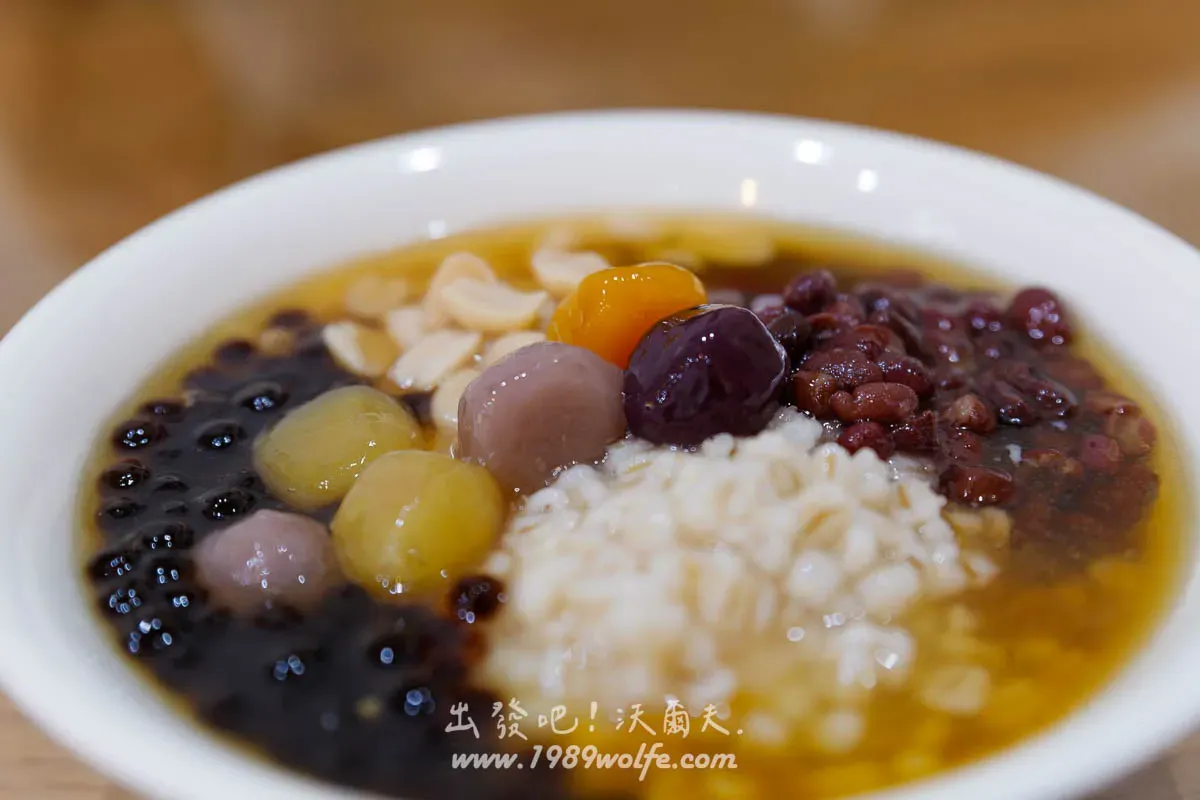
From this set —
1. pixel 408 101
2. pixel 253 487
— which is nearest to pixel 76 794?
pixel 253 487

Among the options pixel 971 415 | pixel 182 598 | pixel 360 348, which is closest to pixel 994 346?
pixel 971 415

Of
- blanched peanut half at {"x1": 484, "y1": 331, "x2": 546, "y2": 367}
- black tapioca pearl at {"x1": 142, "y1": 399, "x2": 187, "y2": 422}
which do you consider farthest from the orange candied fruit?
black tapioca pearl at {"x1": 142, "y1": 399, "x2": 187, "y2": 422}

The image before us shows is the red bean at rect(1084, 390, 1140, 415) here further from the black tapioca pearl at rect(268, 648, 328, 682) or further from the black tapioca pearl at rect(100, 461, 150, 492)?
the black tapioca pearl at rect(100, 461, 150, 492)

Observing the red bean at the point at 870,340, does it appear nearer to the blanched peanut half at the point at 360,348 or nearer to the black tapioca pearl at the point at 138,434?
the blanched peanut half at the point at 360,348

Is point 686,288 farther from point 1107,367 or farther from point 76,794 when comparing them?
point 76,794

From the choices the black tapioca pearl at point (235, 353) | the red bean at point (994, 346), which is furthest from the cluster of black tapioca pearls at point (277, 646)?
the red bean at point (994, 346)
